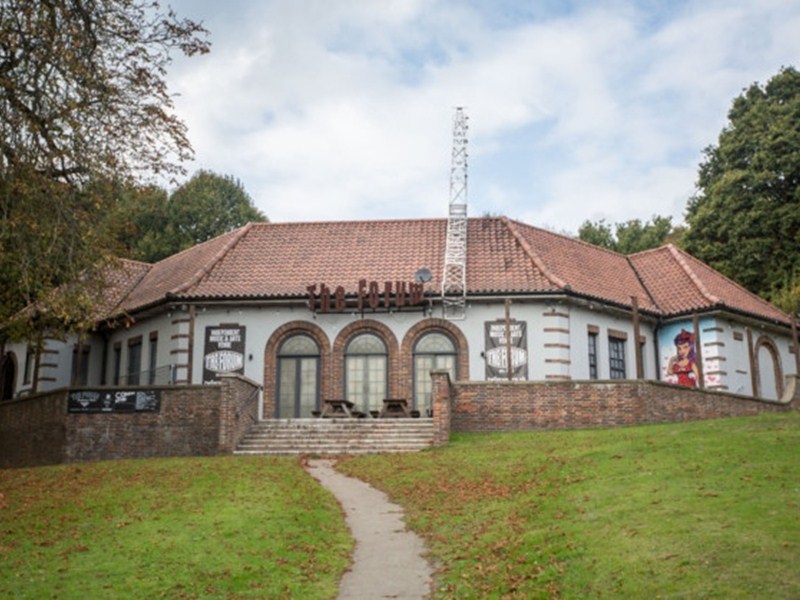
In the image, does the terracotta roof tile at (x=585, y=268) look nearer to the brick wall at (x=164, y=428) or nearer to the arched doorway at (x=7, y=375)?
the brick wall at (x=164, y=428)

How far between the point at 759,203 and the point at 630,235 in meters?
14.5

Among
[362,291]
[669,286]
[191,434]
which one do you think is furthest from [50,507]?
[669,286]

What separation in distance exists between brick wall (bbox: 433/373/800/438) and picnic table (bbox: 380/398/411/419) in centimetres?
226

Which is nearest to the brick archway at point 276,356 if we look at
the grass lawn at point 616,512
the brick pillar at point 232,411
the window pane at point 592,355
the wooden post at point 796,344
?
the brick pillar at point 232,411

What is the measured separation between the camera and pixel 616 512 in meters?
13.8

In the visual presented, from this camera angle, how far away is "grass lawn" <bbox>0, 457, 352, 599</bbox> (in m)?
11.8

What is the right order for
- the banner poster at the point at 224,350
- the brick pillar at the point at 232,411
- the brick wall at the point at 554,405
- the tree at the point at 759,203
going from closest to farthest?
the brick pillar at the point at 232,411
the brick wall at the point at 554,405
the banner poster at the point at 224,350
the tree at the point at 759,203

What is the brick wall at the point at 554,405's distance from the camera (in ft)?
84.2

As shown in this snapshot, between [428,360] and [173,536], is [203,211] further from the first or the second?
[173,536]

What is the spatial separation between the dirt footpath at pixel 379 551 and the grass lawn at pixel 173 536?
261mm

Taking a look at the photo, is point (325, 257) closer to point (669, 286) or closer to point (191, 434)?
point (191, 434)

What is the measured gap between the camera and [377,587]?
1212cm

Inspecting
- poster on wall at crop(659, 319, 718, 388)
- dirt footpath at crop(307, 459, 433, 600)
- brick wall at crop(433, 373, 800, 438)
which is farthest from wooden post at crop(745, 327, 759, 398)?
dirt footpath at crop(307, 459, 433, 600)

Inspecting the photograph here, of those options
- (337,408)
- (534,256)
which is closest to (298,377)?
(337,408)
